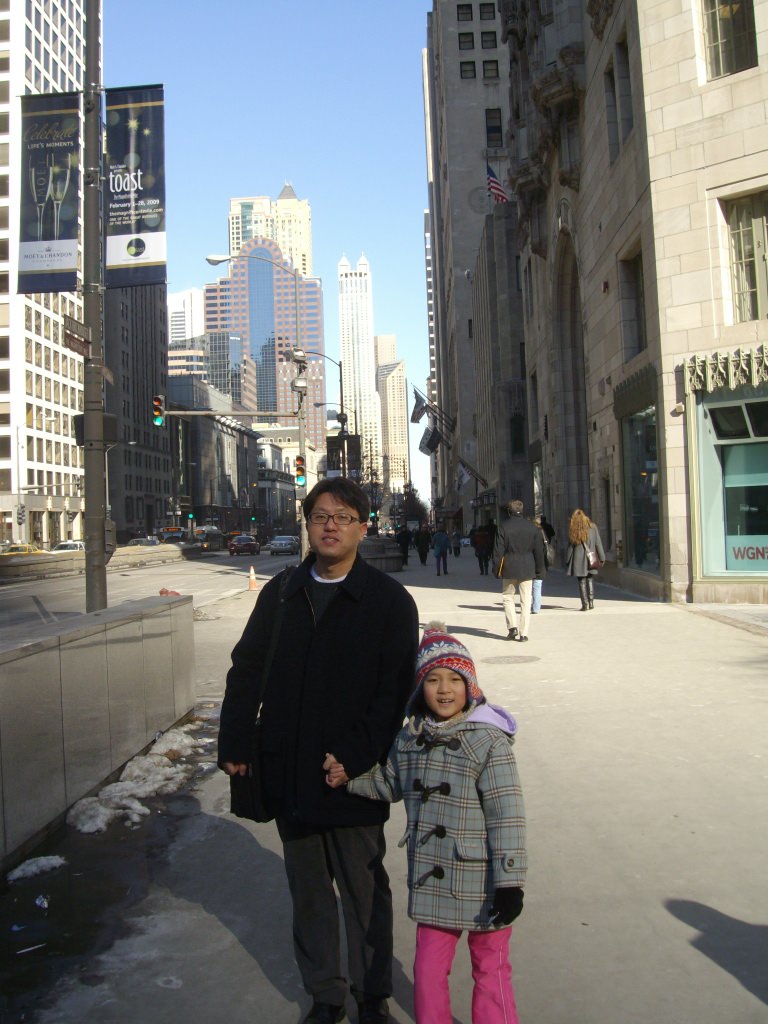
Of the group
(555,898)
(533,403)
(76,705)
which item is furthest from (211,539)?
(555,898)

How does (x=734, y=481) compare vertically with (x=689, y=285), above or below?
below

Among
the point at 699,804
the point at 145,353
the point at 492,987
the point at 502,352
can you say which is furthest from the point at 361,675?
the point at 145,353

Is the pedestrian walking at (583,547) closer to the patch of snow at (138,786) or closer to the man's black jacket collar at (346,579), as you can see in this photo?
the patch of snow at (138,786)

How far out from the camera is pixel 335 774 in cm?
330

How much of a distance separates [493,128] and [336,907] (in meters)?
95.6

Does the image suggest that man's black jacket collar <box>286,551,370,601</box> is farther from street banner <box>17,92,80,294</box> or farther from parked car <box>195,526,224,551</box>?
parked car <box>195,526,224,551</box>

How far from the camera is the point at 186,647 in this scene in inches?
360

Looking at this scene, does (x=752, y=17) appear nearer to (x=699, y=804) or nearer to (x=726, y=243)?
(x=726, y=243)

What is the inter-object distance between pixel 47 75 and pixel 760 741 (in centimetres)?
9369

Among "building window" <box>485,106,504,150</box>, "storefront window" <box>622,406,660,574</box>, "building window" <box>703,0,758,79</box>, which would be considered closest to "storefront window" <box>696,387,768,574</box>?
"storefront window" <box>622,406,660,574</box>

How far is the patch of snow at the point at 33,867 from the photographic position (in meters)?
4.92

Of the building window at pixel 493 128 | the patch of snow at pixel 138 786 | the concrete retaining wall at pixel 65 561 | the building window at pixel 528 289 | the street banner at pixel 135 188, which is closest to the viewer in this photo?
the patch of snow at pixel 138 786

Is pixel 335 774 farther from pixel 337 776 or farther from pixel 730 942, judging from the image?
pixel 730 942

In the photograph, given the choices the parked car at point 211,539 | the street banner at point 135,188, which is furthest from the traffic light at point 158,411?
the parked car at point 211,539
